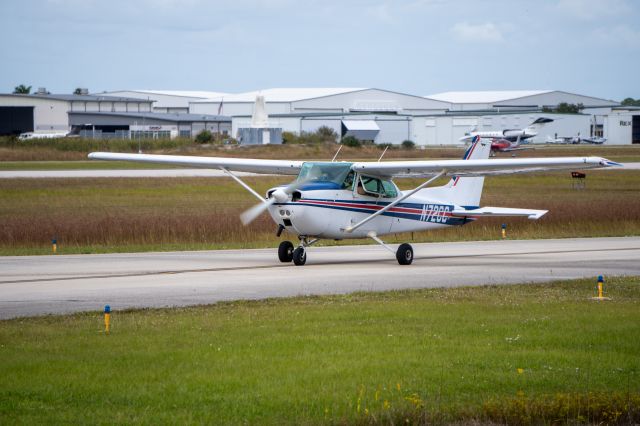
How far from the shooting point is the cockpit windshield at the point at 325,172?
20594 millimetres

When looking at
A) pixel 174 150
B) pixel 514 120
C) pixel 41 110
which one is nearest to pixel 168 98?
pixel 41 110

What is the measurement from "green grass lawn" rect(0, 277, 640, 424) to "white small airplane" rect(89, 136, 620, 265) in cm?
595

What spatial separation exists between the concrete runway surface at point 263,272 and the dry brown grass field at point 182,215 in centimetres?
317

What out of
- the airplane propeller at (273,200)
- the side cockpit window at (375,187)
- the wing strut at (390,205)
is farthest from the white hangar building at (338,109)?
the airplane propeller at (273,200)

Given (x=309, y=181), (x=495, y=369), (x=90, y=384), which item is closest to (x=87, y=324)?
(x=90, y=384)

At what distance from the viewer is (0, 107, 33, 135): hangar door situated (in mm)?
112500

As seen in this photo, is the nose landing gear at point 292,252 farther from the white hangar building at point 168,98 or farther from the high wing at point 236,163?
the white hangar building at point 168,98

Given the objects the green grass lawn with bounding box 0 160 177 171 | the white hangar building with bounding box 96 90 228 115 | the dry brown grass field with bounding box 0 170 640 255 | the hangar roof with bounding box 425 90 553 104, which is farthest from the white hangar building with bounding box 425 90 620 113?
the dry brown grass field with bounding box 0 170 640 255

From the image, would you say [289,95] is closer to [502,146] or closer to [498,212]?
[502,146]

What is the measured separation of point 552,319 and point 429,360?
3.30 metres

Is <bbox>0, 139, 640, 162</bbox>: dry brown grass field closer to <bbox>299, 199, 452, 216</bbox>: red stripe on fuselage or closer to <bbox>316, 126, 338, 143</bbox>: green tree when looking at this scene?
<bbox>316, 126, 338, 143</bbox>: green tree

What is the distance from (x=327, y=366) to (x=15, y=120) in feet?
363

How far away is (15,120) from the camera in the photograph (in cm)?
11344

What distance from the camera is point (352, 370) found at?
388 inches
